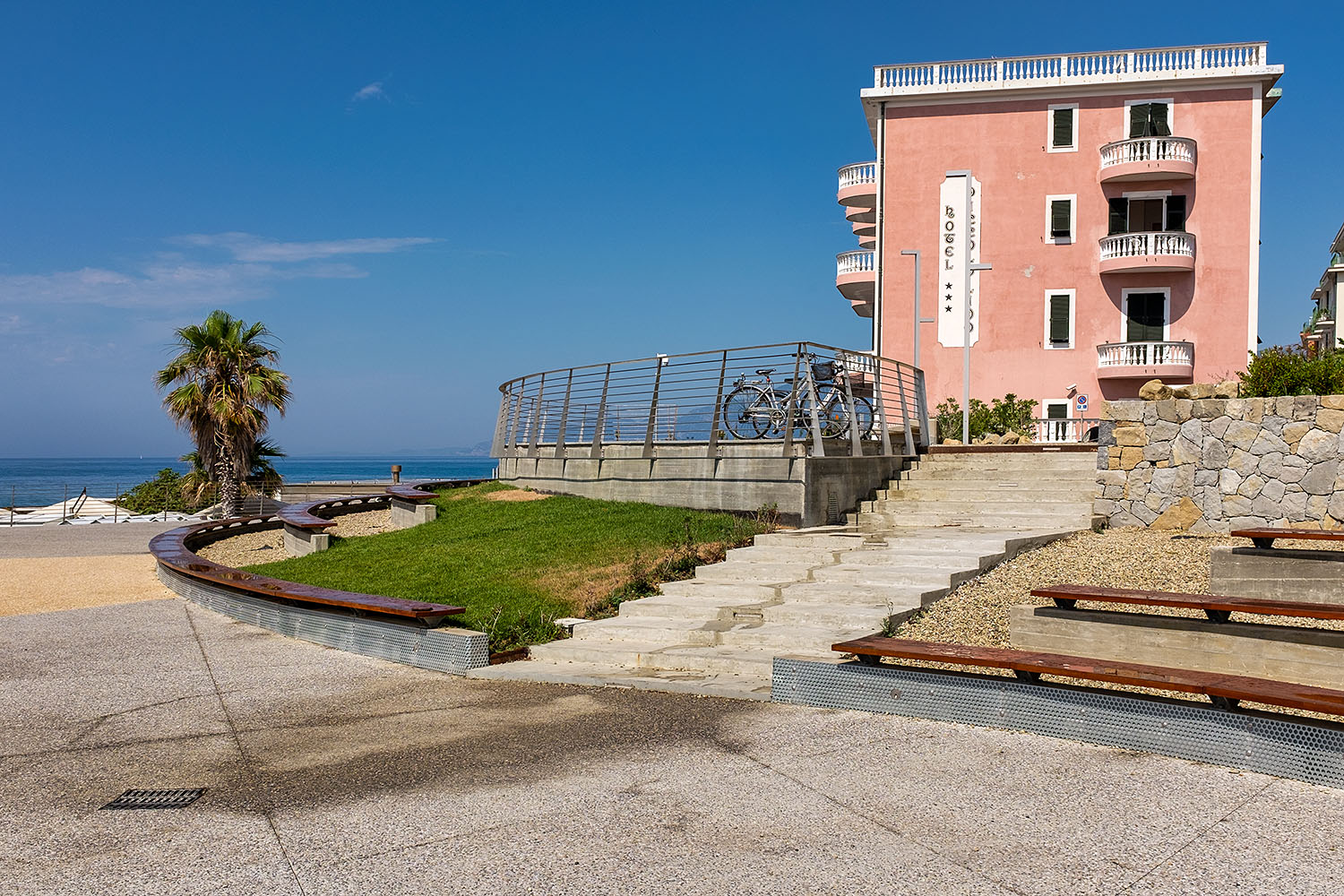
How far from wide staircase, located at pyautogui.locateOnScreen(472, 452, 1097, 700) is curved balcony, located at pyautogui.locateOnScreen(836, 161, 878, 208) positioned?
21.7 m

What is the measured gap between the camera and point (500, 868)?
4.00 metres

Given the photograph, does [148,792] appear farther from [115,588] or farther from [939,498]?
[939,498]

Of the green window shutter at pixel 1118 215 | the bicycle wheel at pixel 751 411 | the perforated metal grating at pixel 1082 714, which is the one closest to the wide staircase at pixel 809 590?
the perforated metal grating at pixel 1082 714

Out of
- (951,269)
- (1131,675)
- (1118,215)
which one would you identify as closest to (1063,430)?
(951,269)

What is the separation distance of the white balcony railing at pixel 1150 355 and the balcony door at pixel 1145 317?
2.73ft

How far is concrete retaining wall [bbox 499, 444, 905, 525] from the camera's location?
13.2 metres

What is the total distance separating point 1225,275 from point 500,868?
31931 mm

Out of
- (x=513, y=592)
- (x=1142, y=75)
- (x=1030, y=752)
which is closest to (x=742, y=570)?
(x=513, y=592)

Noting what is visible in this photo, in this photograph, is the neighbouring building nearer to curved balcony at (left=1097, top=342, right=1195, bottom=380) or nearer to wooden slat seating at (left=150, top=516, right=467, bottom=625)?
curved balcony at (left=1097, top=342, right=1195, bottom=380)

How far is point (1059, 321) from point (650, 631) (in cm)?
2585

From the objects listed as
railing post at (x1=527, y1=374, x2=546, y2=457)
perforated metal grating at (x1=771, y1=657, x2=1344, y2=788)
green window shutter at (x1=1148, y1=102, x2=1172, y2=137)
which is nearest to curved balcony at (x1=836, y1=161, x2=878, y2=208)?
green window shutter at (x1=1148, y1=102, x2=1172, y2=137)

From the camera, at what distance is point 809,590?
9.35 m

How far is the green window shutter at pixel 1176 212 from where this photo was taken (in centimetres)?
3075

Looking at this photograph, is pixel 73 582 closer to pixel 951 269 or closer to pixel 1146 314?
pixel 951 269
